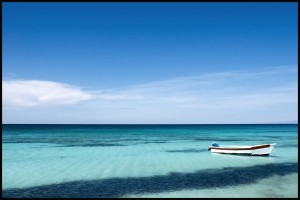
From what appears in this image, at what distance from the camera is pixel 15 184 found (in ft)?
50.8

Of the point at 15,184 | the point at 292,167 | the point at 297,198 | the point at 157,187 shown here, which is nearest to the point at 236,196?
the point at 297,198

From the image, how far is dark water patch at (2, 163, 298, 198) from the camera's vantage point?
13633 mm

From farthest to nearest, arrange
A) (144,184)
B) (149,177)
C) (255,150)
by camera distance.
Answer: (255,150)
(149,177)
(144,184)

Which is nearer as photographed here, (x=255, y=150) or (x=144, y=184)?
(x=144, y=184)

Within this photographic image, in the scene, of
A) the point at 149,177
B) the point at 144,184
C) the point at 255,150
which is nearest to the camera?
the point at 144,184

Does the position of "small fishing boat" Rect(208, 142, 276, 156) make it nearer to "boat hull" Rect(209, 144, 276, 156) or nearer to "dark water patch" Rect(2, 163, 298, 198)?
"boat hull" Rect(209, 144, 276, 156)

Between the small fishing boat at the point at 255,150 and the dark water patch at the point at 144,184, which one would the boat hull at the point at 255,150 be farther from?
the dark water patch at the point at 144,184

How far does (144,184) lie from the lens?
15.2 meters

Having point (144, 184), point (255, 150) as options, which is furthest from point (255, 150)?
point (144, 184)

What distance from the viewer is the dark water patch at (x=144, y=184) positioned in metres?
13.6

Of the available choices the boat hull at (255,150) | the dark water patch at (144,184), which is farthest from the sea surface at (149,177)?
the boat hull at (255,150)

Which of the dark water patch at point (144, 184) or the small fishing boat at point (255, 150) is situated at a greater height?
the small fishing boat at point (255, 150)

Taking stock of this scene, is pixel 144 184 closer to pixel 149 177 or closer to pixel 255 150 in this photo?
pixel 149 177

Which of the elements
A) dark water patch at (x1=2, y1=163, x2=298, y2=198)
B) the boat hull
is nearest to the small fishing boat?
the boat hull
